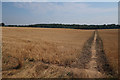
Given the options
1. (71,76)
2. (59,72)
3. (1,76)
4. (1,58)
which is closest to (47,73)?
(59,72)

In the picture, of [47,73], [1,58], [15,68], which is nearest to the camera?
[47,73]

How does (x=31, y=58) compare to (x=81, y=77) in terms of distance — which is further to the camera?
(x=31, y=58)

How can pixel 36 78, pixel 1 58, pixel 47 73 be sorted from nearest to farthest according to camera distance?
1. pixel 36 78
2. pixel 47 73
3. pixel 1 58

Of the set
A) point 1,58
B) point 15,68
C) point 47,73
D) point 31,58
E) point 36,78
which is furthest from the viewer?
point 31,58

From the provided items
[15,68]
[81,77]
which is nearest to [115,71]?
[81,77]

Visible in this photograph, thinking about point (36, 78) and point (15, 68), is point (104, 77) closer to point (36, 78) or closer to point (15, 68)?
point (36, 78)

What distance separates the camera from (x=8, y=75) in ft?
20.5

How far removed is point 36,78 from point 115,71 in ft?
14.6

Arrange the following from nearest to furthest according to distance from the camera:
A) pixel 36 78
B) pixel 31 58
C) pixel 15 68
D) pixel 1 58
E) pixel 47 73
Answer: pixel 36 78 → pixel 47 73 → pixel 15 68 → pixel 1 58 → pixel 31 58

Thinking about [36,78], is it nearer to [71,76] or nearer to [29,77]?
[29,77]

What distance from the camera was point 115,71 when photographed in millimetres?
6738

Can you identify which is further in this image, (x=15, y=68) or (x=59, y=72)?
(x=15, y=68)

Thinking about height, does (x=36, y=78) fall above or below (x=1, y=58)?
below

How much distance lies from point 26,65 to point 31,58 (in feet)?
3.96
